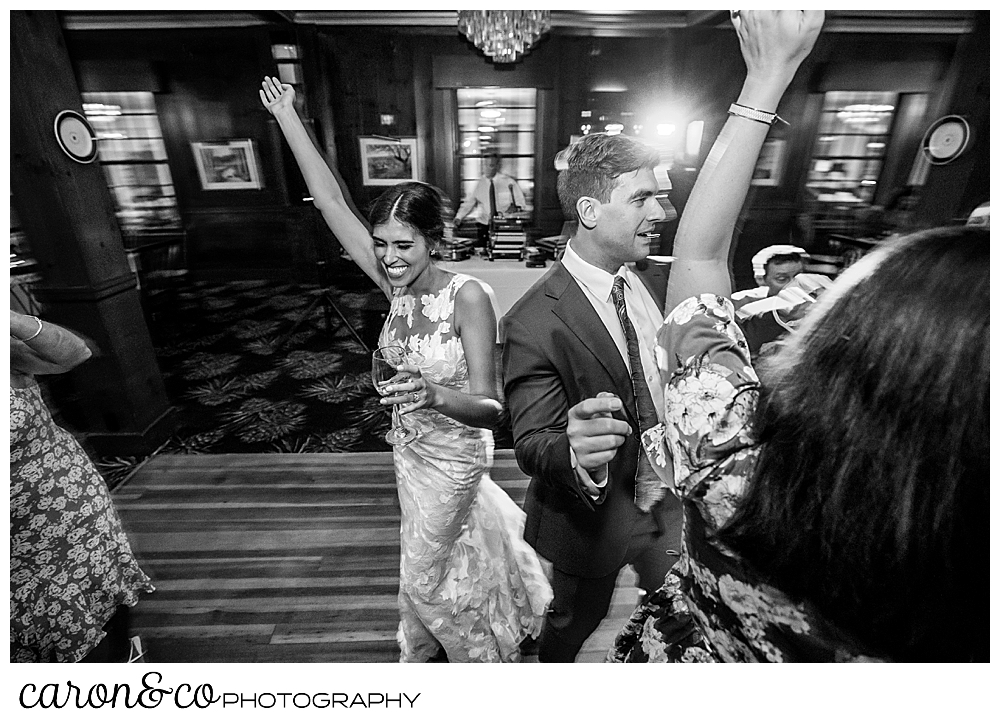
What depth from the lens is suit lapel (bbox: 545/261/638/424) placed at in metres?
0.82

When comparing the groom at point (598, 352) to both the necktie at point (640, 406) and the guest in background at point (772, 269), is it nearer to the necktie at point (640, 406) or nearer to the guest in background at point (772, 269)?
the necktie at point (640, 406)

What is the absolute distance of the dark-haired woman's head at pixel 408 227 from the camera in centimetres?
86

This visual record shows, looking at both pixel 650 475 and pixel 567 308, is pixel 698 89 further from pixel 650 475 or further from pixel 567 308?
pixel 650 475

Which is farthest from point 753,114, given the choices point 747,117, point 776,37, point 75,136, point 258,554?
point 258,554

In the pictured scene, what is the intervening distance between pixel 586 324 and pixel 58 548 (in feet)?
4.12

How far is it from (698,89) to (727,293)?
36 centimetres

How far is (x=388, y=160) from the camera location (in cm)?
87

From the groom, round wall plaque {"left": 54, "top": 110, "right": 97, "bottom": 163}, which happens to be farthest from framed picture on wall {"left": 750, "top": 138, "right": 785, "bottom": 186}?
round wall plaque {"left": 54, "top": 110, "right": 97, "bottom": 163}

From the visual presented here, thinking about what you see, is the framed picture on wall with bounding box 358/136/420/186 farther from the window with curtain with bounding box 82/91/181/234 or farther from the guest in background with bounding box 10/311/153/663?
the guest in background with bounding box 10/311/153/663

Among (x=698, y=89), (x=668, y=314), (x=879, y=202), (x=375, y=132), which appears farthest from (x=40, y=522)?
(x=879, y=202)

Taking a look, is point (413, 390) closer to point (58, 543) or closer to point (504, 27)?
point (504, 27)

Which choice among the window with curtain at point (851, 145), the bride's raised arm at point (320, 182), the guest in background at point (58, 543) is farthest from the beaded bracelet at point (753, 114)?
the guest in background at point (58, 543)

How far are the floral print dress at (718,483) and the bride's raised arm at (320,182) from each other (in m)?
0.58
